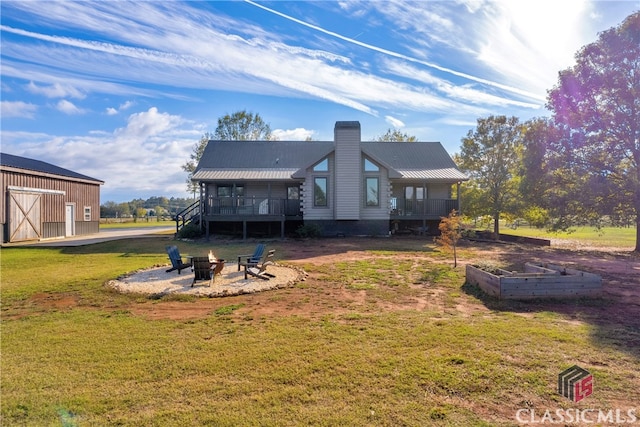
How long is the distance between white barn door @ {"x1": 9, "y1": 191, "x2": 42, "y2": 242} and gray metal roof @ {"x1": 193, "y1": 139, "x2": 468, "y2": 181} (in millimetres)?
10410

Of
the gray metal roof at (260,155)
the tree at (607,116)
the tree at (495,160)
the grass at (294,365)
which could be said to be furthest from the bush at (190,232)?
the tree at (607,116)

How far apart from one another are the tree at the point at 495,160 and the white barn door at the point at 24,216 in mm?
29635

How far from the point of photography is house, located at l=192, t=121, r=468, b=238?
19.4 metres

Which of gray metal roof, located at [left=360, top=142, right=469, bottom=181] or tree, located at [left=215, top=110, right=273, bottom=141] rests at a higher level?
tree, located at [left=215, top=110, right=273, bottom=141]

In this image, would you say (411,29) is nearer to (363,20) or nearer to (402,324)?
(363,20)

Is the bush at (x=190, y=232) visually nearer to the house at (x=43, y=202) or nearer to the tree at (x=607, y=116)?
the house at (x=43, y=202)

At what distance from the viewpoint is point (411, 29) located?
471 inches

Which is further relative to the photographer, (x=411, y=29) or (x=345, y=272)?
(x=411, y=29)

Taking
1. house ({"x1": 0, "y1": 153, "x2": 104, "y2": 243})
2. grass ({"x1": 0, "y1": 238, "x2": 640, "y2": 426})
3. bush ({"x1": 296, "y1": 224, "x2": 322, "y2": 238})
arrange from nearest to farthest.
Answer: grass ({"x1": 0, "y1": 238, "x2": 640, "y2": 426}) → house ({"x1": 0, "y1": 153, "x2": 104, "y2": 243}) → bush ({"x1": 296, "y1": 224, "x2": 322, "y2": 238})

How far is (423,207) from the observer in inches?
823

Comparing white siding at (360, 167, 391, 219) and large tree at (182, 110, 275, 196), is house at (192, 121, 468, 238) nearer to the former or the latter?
white siding at (360, 167, 391, 219)

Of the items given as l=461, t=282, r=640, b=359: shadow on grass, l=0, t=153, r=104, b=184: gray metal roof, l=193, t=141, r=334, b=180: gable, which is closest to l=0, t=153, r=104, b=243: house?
l=0, t=153, r=104, b=184: gray metal roof

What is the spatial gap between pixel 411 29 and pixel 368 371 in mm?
12245

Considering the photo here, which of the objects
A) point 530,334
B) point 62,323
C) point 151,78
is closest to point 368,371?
point 530,334
